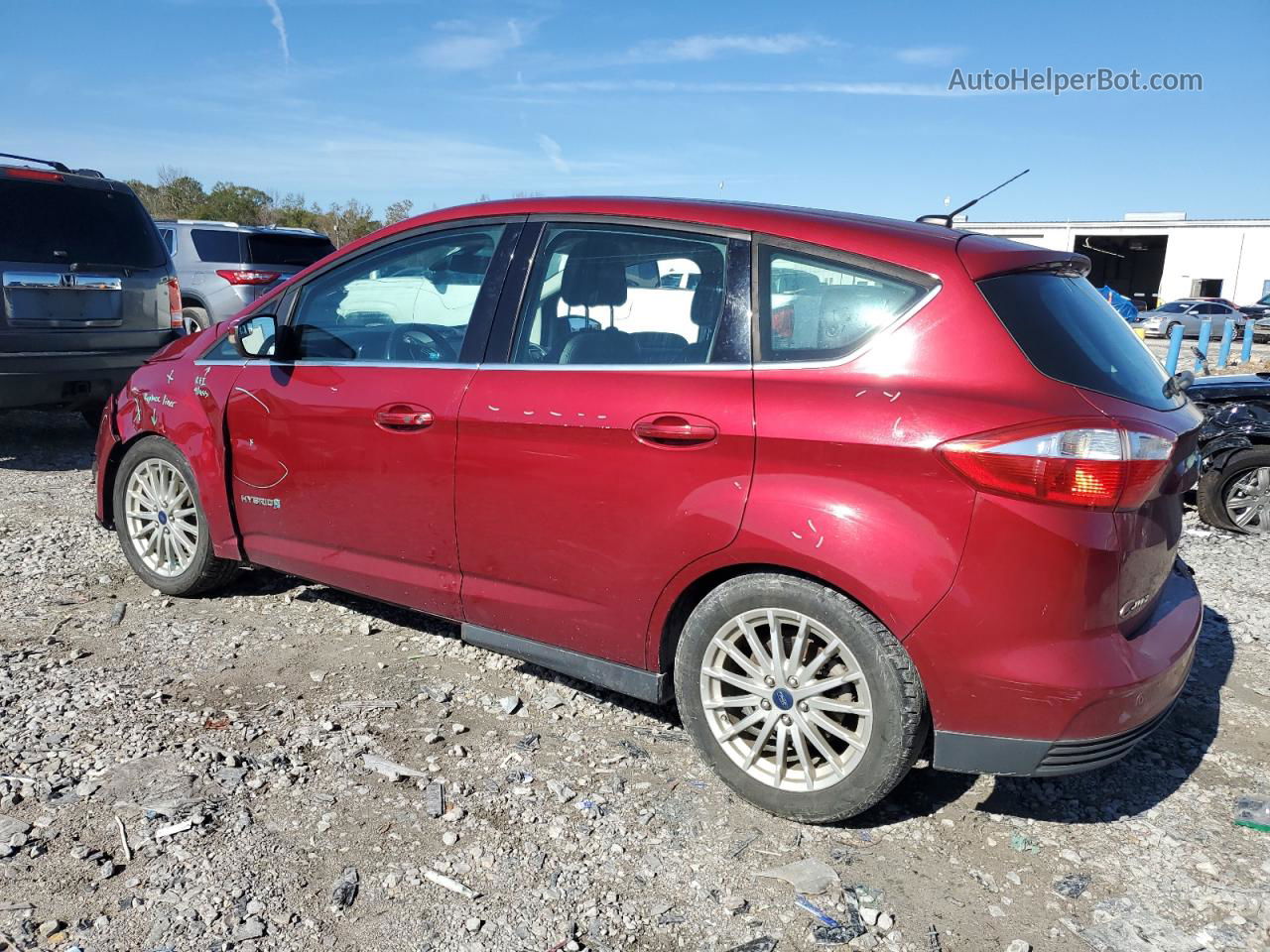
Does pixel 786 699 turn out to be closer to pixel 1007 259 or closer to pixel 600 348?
pixel 600 348

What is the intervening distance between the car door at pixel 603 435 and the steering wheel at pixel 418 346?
258 mm

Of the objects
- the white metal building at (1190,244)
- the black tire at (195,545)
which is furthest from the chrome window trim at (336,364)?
the white metal building at (1190,244)

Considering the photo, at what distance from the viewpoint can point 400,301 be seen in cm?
390

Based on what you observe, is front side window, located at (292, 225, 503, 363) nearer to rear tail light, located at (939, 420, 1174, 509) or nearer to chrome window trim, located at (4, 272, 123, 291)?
rear tail light, located at (939, 420, 1174, 509)

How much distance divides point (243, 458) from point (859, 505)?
9.08ft

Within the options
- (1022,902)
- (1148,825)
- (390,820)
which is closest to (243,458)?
(390,820)

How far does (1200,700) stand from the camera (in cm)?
397

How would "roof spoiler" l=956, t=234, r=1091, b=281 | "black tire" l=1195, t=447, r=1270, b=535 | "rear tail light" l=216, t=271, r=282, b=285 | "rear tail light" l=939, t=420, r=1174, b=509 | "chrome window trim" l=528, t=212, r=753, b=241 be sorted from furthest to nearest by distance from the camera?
"rear tail light" l=216, t=271, r=282, b=285 < "black tire" l=1195, t=447, r=1270, b=535 < "chrome window trim" l=528, t=212, r=753, b=241 < "roof spoiler" l=956, t=234, r=1091, b=281 < "rear tail light" l=939, t=420, r=1174, b=509

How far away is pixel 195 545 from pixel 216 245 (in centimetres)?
906

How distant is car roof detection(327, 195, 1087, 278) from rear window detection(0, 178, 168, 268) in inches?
200

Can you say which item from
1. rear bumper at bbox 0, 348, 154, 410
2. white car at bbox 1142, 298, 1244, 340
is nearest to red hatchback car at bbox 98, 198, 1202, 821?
rear bumper at bbox 0, 348, 154, 410

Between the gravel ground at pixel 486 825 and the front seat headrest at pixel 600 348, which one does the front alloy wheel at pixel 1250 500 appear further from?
the front seat headrest at pixel 600 348

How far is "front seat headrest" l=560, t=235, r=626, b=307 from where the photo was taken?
331 cm

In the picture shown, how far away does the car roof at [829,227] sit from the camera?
9.20ft
